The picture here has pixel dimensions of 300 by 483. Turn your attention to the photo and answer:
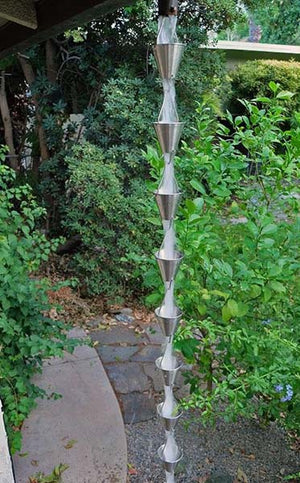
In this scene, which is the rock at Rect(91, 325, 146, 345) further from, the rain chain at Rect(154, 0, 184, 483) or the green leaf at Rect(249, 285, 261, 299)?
the green leaf at Rect(249, 285, 261, 299)

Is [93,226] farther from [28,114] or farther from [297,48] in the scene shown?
[297,48]

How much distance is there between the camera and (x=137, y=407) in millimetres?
2449

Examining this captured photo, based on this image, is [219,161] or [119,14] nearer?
[219,161]

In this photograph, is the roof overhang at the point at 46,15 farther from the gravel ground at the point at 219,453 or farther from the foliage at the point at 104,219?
the gravel ground at the point at 219,453

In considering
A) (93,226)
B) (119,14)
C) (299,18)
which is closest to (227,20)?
(119,14)

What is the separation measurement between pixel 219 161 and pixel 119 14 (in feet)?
7.92

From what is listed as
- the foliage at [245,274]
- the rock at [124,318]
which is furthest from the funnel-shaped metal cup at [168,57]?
the rock at [124,318]

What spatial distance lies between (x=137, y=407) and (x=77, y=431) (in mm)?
402

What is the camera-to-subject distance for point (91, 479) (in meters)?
1.90

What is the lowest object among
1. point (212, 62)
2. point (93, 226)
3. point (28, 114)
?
point (93, 226)

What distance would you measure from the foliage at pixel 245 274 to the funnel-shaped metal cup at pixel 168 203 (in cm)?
23

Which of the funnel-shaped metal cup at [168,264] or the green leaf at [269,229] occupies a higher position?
the green leaf at [269,229]

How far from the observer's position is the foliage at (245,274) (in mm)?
1585

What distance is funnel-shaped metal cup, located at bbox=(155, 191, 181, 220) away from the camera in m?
1.32
